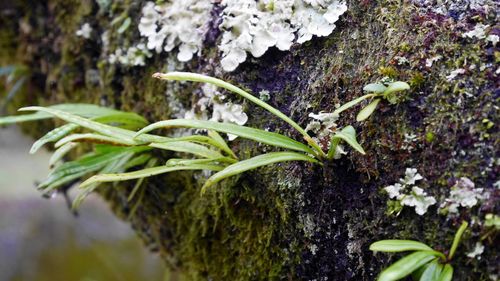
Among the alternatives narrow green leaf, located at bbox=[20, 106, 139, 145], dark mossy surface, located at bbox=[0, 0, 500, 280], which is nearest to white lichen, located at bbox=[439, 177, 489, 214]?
dark mossy surface, located at bbox=[0, 0, 500, 280]

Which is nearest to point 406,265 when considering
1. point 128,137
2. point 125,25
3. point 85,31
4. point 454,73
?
point 454,73

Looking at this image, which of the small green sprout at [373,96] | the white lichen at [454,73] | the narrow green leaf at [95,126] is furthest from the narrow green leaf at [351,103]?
the narrow green leaf at [95,126]

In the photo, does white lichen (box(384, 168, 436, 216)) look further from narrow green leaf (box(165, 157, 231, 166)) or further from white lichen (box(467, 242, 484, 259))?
narrow green leaf (box(165, 157, 231, 166))

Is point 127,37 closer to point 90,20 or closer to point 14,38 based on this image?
point 90,20

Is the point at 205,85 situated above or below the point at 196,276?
above

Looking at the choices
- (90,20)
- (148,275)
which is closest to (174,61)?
(90,20)
